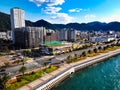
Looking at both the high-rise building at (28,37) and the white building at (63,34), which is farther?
the white building at (63,34)

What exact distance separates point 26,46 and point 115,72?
37.3 metres

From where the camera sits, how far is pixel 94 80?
1115 inches

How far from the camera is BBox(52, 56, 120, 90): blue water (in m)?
25.1

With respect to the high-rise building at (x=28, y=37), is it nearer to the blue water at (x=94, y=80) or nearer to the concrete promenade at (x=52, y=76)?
the concrete promenade at (x=52, y=76)

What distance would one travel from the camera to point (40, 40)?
62.7 meters

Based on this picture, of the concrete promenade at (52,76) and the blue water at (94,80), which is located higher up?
the concrete promenade at (52,76)

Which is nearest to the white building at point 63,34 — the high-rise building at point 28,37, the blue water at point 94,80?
the high-rise building at point 28,37

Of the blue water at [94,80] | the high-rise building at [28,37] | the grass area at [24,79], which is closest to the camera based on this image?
the grass area at [24,79]

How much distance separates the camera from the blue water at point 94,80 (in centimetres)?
2506

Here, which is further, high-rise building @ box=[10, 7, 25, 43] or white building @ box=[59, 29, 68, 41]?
white building @ box=[59, 29, 68, 41]

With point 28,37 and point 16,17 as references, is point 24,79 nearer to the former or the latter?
point 28,37

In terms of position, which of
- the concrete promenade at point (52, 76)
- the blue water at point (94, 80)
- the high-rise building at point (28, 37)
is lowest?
the blue water at point (94, 80)

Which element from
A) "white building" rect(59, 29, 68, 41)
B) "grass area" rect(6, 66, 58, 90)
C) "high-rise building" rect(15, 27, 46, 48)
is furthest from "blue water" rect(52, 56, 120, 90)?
"white building" rect(59, 29, 68, 41)

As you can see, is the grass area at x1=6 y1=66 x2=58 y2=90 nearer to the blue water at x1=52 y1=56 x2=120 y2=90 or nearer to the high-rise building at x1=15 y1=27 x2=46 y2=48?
the blue water at x1=52 y1=56 x2=120 y2=90
